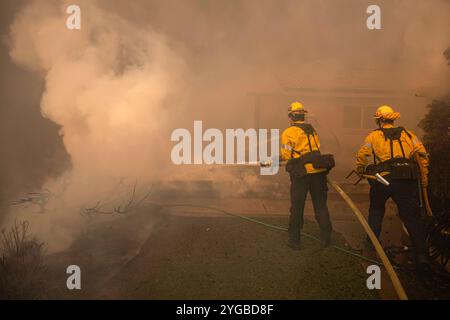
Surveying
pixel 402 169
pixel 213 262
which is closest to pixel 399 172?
pixel 402 169

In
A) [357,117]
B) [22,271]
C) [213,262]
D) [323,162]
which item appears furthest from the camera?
[357,117]

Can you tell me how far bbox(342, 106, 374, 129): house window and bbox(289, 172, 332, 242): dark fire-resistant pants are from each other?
10.5 m

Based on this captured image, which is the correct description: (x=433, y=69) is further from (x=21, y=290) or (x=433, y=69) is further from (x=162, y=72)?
(x=21, y=290)

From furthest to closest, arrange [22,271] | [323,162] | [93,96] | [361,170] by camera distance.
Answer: [93,96], [361,170], [323,162], [22,271]

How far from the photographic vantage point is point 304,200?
13.1 feet

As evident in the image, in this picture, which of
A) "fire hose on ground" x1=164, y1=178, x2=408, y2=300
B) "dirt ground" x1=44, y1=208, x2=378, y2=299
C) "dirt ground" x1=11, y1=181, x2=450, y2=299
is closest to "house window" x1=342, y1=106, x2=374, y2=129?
"dirt ground" x1=11, y1=181, x2=450, y2=299

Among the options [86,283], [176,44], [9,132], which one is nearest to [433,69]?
[176,44]

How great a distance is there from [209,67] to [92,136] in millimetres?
7484

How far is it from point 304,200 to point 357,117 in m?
10.9

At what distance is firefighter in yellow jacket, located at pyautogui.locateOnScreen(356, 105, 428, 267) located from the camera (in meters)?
3.50

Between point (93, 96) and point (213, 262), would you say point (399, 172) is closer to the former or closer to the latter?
point (213, 262)

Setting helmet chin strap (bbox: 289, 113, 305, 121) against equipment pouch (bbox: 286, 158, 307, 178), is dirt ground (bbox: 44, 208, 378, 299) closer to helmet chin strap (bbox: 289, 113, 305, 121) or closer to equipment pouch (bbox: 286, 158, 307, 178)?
equipment pouch (bbox: 286, 158, 307, 178)

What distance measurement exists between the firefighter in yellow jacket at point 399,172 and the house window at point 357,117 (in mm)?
10280

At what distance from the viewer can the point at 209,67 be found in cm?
1228
